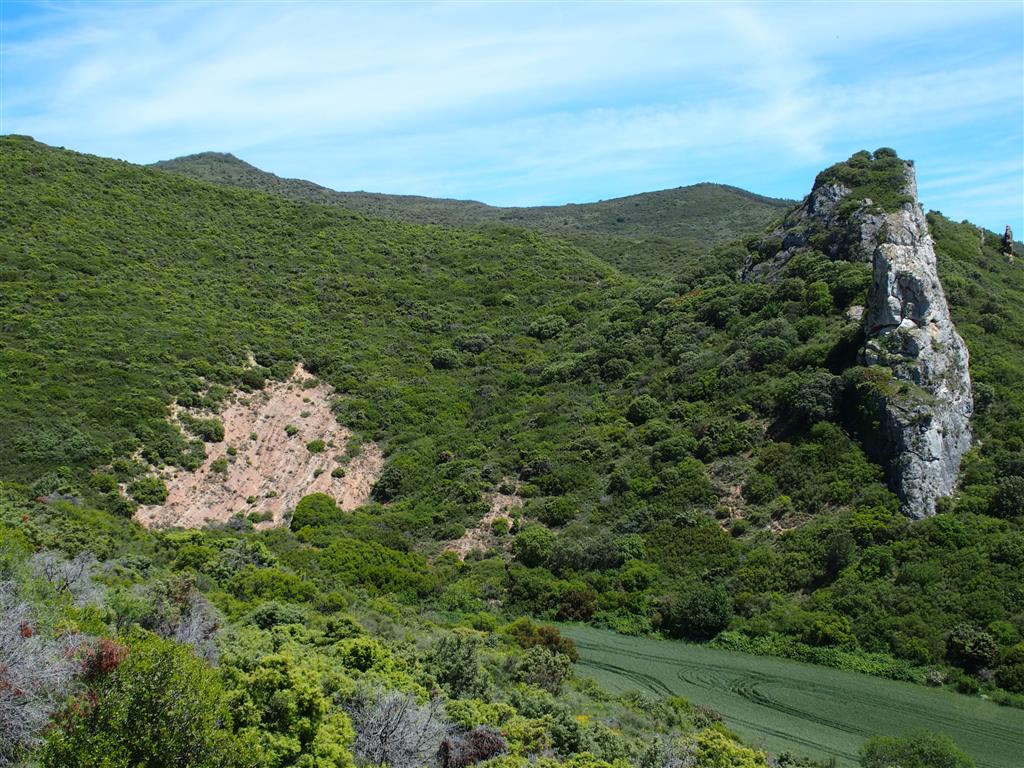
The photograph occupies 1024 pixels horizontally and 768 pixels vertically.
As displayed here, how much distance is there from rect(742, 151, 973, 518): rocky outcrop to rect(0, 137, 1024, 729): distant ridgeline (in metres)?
0.14

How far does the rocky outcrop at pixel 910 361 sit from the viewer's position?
3262 cm

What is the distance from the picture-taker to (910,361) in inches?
1393

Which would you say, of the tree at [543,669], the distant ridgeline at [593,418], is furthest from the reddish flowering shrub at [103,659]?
the tree at [543,669]

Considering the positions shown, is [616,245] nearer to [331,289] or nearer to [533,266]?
[533,266]

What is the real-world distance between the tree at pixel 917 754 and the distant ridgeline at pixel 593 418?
6.44 m

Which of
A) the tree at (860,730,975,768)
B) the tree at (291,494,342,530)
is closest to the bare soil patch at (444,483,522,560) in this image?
the tree at (291,494,342,530)

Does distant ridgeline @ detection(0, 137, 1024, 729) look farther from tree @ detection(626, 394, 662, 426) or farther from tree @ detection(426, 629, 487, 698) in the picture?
tree @ detection(426, 629, 487, 698)

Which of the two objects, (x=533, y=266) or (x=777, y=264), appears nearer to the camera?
(x=777, y=264)

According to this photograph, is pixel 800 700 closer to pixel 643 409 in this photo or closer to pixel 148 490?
pixel 643 409

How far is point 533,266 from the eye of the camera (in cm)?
7188

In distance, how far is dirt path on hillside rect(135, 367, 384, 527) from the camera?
Answer: 37.9m

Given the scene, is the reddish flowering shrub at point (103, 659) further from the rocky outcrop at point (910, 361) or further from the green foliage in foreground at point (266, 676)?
the rocky outcrop at point (910, 361)

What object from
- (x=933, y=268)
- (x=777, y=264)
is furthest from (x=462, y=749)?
(x=777, y=264)

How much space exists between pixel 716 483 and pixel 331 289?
121 feet
